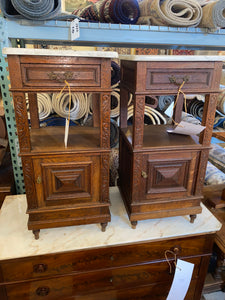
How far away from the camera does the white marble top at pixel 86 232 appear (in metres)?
1.08

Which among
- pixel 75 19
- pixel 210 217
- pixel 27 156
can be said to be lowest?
pixel 210 217

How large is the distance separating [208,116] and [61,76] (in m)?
0.65

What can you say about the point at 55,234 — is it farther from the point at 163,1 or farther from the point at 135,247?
the point at 163,1

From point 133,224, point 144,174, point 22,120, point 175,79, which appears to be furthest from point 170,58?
point 133,224

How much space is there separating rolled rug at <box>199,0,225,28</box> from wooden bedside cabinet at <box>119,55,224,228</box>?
0.26 metres

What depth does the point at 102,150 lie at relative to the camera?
104cm

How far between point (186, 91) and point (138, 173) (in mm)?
410

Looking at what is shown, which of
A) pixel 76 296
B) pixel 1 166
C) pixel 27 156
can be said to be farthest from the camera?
pixel 1 166

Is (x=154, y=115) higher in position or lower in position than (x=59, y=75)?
lower

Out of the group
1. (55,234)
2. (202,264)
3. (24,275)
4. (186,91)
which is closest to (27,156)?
(55,234)

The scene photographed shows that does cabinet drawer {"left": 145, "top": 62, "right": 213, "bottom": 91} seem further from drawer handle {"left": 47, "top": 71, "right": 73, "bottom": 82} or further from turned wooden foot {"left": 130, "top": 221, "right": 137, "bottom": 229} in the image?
turned wooden foot {"left": 130, "top": 221, "right": 137, "bottom": 229}

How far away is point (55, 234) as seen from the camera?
3.77 feet

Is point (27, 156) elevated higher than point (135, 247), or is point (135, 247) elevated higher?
point (27, 156)

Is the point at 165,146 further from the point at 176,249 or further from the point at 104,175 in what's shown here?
the point at 176,249
